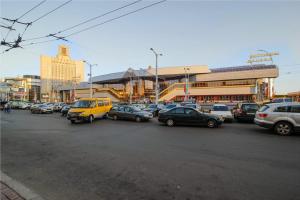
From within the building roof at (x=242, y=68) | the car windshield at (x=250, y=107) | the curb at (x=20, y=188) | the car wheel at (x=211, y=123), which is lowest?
the curb at (x=20, y=188)

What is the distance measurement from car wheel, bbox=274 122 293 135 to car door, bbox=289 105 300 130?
31cm

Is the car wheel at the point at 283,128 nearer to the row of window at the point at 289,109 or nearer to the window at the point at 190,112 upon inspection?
the row of window at the point at 289,109

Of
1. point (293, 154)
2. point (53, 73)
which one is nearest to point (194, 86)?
point (293, 154)

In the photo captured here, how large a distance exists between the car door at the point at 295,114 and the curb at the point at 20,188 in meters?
11.1

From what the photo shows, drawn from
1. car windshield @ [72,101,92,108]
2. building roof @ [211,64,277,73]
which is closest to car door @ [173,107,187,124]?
car windshield @ [72,101,92,108]

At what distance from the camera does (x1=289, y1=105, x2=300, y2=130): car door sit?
30.6ft

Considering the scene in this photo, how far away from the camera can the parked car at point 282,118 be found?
942cm

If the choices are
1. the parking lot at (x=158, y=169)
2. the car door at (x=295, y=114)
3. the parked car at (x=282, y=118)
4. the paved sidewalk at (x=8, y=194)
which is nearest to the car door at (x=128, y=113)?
the parking lot at (x=158, y=169)

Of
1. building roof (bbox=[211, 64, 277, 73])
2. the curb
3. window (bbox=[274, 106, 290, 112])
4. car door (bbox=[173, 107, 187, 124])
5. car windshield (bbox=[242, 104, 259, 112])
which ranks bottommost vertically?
the curb

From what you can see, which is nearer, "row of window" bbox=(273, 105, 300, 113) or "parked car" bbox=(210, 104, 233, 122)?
"row of window" bbox=(273, 105, 300, 113)

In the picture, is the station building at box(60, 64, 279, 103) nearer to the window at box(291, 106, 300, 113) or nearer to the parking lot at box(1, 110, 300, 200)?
the window at box(291, 106, 300, 113)

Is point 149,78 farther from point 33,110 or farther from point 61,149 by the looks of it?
point 61,149

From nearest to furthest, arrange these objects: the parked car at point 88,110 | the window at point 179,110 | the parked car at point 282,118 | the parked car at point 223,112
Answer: the parked car at point 282,118
the window at point 179,110
the parked car at point 223,112
the parked car at point 88,110

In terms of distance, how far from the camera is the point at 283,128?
9594 mm
